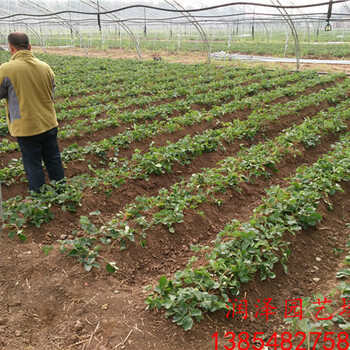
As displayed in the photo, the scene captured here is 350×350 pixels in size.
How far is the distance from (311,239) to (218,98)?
22.9 feet

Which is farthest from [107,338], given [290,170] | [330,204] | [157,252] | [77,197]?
[290,170]

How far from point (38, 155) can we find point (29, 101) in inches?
29.1

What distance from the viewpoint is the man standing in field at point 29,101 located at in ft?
14.3

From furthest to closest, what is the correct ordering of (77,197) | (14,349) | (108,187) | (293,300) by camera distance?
(108,187) < (77,197) < (293,300) < (14,349)

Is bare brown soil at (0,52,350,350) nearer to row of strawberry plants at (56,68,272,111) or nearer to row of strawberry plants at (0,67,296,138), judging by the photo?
row of strawberry plants at (0,67,296,138)

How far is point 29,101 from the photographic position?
4.47 metres

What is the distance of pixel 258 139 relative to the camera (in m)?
7.56

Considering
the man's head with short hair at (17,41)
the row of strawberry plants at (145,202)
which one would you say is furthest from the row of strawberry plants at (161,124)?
the man's head with short hair at (17,41)

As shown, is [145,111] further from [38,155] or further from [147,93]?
[38,155]

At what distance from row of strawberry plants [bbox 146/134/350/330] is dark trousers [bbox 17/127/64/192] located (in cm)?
249

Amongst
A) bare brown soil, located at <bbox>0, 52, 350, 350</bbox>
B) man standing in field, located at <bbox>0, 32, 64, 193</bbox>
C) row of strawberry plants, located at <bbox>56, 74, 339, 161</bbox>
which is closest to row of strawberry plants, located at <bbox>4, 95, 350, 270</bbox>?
bare brown soil, located at <bbox>0, 52, 350, 350</bbox>

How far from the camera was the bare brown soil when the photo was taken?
2.73 m

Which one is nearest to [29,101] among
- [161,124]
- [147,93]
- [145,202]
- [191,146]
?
[145,202]

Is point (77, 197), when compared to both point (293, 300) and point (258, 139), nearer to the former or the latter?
point (293, 300)
